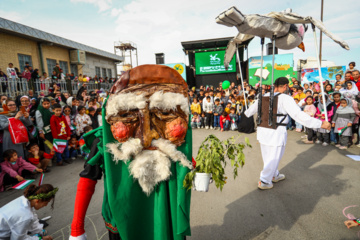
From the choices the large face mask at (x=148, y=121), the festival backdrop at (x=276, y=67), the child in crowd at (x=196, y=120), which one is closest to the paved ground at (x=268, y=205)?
the large face mask at (x=148, y=121)

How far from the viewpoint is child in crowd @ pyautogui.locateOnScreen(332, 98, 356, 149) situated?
5598 mm

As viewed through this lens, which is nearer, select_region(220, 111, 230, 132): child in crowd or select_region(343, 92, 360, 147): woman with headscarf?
select_region(343, 92, 360, 147): woman with headscarf

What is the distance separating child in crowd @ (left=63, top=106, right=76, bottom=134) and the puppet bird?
191 inches

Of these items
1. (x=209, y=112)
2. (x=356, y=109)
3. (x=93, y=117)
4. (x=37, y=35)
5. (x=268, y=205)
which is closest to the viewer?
(x=268, y=205)

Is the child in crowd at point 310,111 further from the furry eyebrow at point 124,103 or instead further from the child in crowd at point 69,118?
the child in crowd at point 69,118


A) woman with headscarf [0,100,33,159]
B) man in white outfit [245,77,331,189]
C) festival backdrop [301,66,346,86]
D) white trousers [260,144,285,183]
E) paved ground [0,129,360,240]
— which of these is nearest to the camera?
paved ground [0,129,360,240]

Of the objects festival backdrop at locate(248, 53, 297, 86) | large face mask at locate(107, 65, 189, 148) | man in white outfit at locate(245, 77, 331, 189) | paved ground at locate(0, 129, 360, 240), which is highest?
festival backdrop at locate(248, 53, 297, 86)

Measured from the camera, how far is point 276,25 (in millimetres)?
A: 3271

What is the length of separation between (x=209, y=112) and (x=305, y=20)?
20.9ft

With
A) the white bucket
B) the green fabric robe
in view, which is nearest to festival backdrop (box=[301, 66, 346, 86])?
the white bucket

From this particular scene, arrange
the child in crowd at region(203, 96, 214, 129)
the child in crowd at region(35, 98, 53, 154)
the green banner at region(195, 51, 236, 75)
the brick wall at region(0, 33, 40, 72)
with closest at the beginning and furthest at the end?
the child in crowd at region(35, 98, 53, 154) < the child in crowd at region(203, 96, 214, 129) < the brick wall at region(0, 33, 40, 72) < the green banner at region(195, 51, 236, 75)

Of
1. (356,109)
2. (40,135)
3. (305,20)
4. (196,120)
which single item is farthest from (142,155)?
(196,120)

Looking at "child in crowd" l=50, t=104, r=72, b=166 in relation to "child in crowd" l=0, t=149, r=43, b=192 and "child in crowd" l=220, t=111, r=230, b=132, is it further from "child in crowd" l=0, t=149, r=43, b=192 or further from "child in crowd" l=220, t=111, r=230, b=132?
"child in crowd" l=220, t=111, r=230, b=132

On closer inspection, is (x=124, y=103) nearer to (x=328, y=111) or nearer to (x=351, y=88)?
(x=328, y=111)
